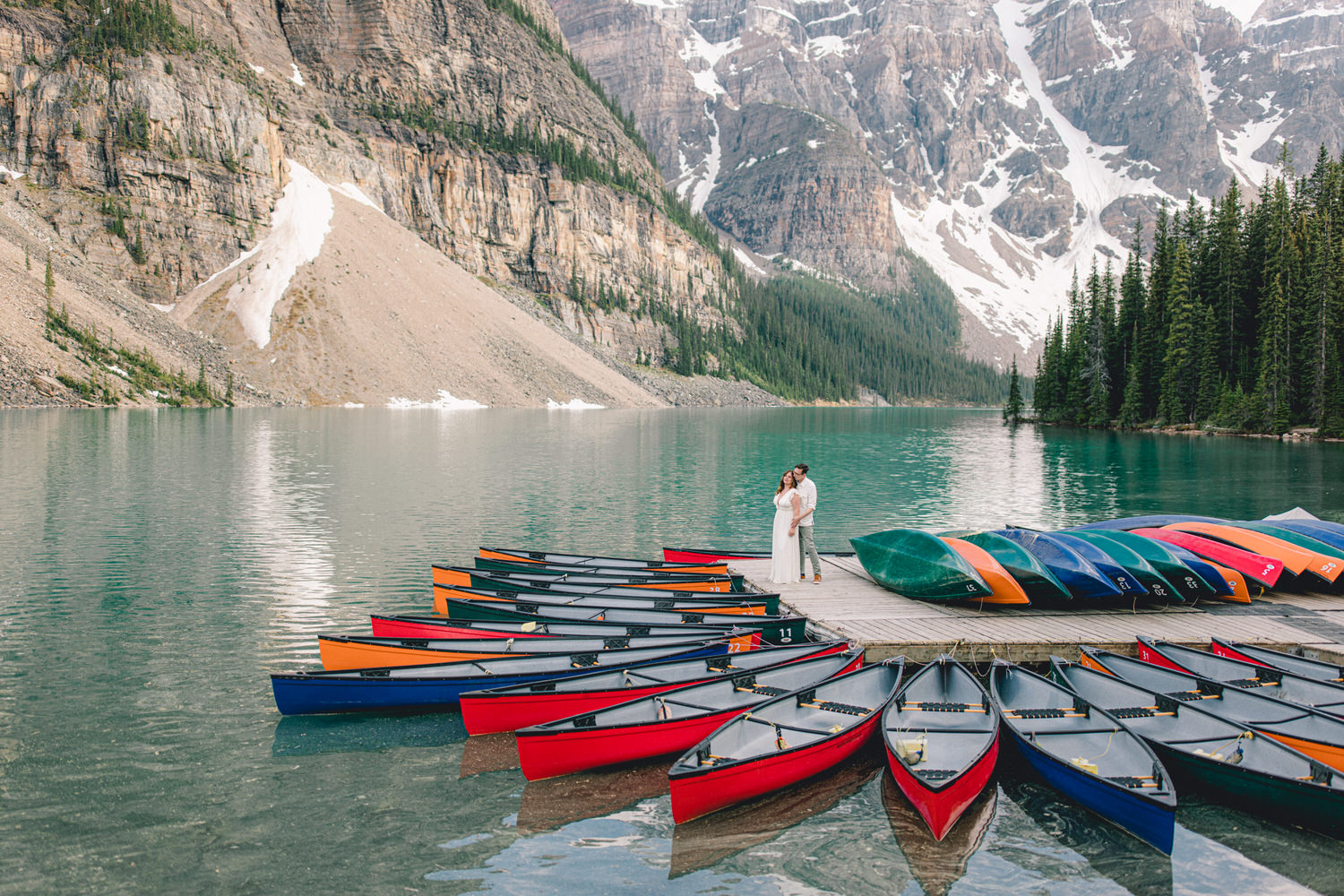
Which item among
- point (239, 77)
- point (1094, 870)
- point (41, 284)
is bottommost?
point (1094, 870)

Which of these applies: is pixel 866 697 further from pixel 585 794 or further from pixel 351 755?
pixel 351 755

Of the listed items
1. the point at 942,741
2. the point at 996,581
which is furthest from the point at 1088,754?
the point at 996,581

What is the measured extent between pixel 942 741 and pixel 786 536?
8445 millimetres

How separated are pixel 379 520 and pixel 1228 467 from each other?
5272 centimetres

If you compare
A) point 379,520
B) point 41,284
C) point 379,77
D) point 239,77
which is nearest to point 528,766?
point 379,520

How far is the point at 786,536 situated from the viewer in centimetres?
1900

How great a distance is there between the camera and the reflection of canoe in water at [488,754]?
11.4m

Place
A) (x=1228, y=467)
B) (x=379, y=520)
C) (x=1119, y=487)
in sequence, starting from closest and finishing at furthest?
(x=379, y=520)
(x=1119, y=487)
(x=1228, y=467)

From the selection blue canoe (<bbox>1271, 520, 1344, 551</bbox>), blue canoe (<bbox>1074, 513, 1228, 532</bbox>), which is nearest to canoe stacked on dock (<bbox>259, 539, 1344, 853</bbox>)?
blue canoe (<bbox>1074, 513, 1228, 532</bbox>)

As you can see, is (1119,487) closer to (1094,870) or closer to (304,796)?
(1094,870)

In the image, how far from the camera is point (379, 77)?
167m

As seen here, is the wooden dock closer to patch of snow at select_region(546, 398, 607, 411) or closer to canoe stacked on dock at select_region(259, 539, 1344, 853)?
canoe stacked on dock at select_region(259, 539, 1344, 853)

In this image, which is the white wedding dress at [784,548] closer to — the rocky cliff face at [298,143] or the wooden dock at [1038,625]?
the wooden dock at [1038,625]

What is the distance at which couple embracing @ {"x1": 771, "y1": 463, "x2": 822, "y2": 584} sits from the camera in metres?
18.5
